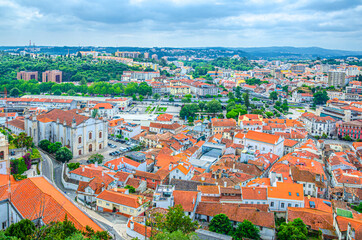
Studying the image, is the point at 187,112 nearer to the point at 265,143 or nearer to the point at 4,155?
the point at 265,143

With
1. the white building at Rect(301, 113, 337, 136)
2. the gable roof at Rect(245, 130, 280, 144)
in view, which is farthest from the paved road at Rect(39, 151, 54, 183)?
the white building at Rect(301, 113, 337, 136)

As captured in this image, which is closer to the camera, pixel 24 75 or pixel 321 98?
pixel 321 98

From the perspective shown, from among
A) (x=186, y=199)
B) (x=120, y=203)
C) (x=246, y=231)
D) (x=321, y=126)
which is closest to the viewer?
(x=246, y=231)

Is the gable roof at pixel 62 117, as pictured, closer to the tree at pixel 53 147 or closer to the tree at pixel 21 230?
the tree at pixel 53 147

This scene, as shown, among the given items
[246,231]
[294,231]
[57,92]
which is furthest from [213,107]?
[246,231]

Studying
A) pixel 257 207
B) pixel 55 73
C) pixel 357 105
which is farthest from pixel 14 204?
pixel 55 73

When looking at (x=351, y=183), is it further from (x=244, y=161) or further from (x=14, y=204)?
(x=14, y=204)
